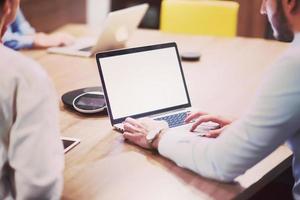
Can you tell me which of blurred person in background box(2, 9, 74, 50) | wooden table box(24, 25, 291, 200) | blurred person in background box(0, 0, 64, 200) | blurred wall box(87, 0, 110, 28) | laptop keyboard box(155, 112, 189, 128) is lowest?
blurred wall box(87, 0, 110, 28)

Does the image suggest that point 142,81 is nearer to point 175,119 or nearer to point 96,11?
point 175,119

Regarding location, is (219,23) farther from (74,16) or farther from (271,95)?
(74,16)

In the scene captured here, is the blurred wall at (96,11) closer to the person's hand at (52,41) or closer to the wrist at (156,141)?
the person's hand at (52,41)

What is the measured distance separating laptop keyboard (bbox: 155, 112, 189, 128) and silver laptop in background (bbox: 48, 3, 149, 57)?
772 mm

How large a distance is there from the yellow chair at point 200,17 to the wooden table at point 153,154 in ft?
1.61

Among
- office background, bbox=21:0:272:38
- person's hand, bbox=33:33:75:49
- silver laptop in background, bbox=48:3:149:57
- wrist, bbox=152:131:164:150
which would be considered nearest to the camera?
wrist, bbox=152:131:164:150

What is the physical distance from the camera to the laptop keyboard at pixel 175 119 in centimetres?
173

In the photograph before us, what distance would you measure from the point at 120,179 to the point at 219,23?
191cm

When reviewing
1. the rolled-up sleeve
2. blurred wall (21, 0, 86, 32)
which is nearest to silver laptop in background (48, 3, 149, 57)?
the rolled-up sleeve

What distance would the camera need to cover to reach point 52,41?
2717 millimetres

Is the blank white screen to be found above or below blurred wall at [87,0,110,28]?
above

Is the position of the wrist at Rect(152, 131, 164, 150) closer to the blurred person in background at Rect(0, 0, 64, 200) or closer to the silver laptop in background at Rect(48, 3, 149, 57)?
the blurred person in background at Rect(0, 0, 64, 200)

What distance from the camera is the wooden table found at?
4.50 feet

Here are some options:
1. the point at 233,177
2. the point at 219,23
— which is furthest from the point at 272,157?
the point at 219,23
